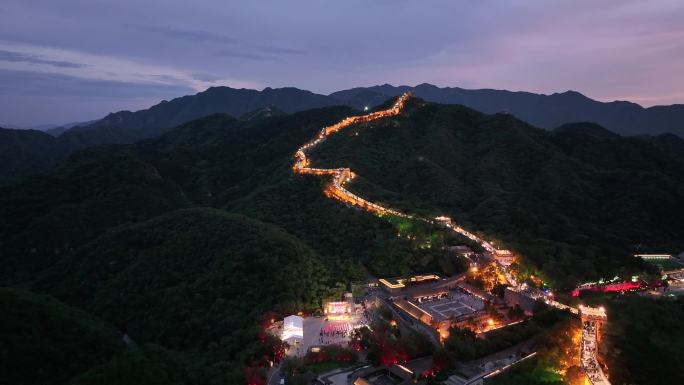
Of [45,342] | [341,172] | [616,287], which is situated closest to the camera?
[45,342]

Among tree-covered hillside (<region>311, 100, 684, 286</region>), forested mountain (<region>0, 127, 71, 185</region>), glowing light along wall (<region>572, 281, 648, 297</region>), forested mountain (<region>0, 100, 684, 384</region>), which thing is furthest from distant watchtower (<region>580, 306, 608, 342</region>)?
forested mountain (<region>0, 127, 71, 185</region>)

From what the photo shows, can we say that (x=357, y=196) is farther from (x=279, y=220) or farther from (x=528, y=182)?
(x=528, y=182)

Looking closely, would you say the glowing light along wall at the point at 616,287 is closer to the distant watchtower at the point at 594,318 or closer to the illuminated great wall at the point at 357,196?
the illuminated great wall at the point at 357,196

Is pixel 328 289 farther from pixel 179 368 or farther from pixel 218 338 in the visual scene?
pixel 179 368

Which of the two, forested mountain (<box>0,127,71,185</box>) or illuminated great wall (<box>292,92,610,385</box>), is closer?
illuminated great wall (<box>292,92,610,385</box>)

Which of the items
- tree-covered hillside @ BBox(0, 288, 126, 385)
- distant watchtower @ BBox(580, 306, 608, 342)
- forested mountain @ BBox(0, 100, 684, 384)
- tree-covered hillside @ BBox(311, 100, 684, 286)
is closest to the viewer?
tree-covered hillside @ BBox(0, 288, 126, 385)

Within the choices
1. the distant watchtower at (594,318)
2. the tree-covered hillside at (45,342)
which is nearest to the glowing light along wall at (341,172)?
the distant watchtower at (594,318)

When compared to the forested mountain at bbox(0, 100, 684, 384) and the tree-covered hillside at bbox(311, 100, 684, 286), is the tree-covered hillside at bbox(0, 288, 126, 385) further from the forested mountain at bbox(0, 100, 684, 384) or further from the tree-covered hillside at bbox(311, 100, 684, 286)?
the tree-covered hillside at bbox(311, 100, 684, 286)

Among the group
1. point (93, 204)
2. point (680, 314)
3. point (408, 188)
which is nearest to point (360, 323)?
point (680, 314)

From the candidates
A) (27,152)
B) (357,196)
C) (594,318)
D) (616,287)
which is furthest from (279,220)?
(27,152)
